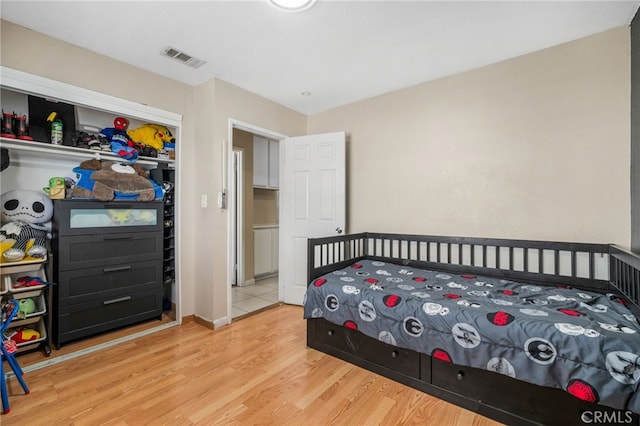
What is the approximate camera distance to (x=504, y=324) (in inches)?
58.6

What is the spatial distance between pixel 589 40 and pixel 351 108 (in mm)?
2001

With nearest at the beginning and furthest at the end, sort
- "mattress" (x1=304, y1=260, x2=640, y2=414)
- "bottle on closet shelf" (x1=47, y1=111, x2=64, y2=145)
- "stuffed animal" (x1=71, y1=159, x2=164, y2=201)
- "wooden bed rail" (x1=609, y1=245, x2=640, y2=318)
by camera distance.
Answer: "mattress" (x1=304, y1=260, x2=640, y2=414), "wooden bed rail" (x1=609, y1=245, x2=640, y2=318), "bottle on closet shelf" (x1=47, y1=111, x2=64, y2=145), "stuffed animal" (x1=71, y1=159, x2=164, y2=201)

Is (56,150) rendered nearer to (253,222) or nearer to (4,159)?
(4,159)

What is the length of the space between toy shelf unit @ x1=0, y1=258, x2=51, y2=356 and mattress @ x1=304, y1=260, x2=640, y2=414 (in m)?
1.92

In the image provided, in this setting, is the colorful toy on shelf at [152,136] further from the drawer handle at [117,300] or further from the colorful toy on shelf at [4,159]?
the drawer handle at [117,300]

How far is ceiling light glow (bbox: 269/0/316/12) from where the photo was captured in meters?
1.68

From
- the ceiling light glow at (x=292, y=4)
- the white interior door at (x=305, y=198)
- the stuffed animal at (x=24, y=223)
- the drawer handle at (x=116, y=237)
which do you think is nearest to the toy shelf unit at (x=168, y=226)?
the drawer handle at (x=116, y=237)

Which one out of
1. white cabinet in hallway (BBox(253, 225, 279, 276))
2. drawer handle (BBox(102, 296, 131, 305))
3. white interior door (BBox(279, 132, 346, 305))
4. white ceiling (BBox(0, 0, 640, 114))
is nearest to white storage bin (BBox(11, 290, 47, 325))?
drawer handle (BBox(102, 296, 131, 305))

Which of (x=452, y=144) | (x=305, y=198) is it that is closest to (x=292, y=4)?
(x=452, y=144)

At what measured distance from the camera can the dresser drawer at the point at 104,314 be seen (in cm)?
218

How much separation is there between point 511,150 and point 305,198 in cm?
201

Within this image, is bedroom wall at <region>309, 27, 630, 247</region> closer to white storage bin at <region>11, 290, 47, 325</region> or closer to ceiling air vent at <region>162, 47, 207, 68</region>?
ceiling air vent at <region>162, 47, 207, 68</region>

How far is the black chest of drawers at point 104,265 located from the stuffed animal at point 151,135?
571mm

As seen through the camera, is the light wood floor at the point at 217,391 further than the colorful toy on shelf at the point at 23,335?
No
